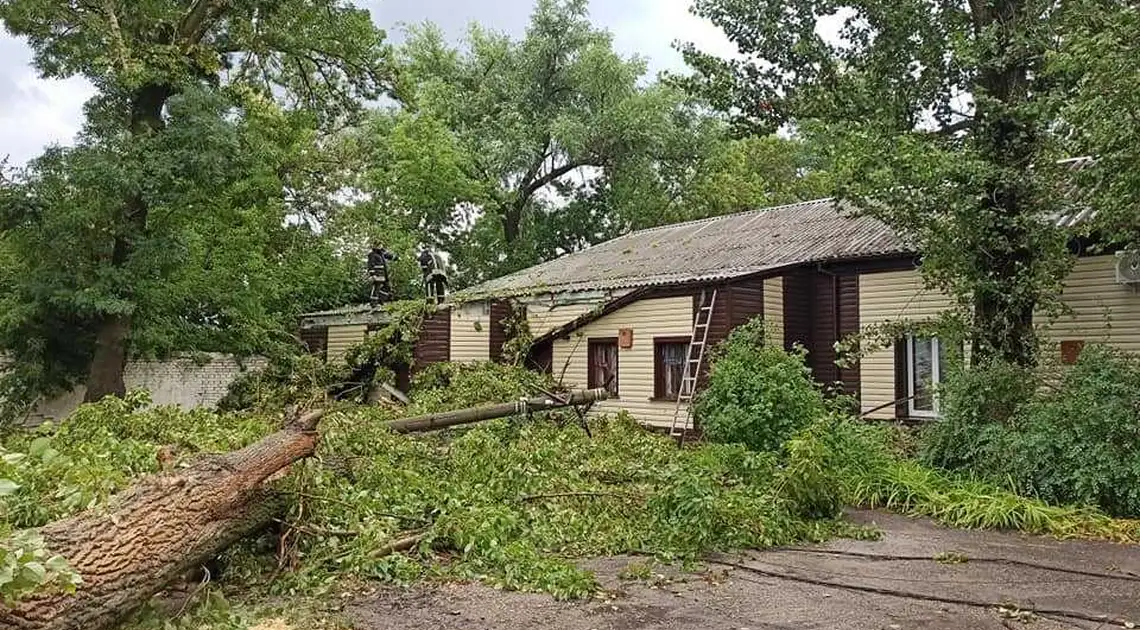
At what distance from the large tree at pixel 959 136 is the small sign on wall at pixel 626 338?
506cm

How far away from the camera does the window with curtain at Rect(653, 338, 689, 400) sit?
49.4ft

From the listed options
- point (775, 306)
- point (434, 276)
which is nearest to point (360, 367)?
point (434, 276)

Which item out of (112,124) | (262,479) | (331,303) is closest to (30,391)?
(112,124)

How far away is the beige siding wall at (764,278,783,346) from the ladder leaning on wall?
100cm

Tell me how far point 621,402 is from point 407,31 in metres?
24.2

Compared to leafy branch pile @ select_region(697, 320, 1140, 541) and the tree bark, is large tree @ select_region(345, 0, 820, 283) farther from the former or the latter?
the tree bark

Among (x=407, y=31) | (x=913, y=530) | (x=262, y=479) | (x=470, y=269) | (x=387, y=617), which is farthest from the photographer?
(x=407, y=31)

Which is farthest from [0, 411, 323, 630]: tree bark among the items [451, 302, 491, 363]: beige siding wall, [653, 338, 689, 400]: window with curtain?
[451, 302, 491, 363]: beige siding wall

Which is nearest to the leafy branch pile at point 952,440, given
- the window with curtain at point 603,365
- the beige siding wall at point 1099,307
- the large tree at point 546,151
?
the beige siding wall at point 1099,307

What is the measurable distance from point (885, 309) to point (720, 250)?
4.37m

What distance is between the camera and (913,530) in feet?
26.6

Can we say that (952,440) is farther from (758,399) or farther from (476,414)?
(476,414)

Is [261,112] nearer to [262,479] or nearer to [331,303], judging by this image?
[331,303]

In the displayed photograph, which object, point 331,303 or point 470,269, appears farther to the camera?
point 470,269
